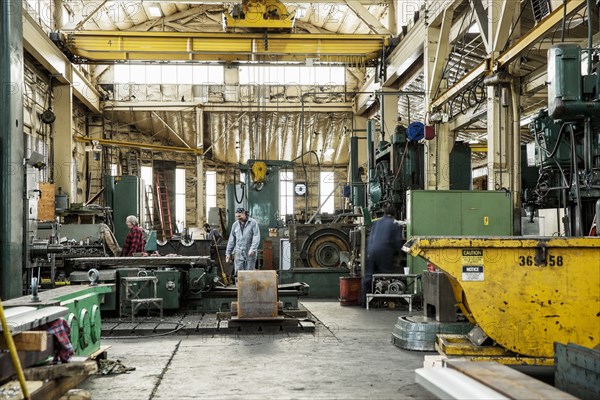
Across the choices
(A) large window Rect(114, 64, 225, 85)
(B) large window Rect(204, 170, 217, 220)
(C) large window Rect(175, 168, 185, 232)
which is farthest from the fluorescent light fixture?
(B) large window Rect(204, 170, 217, 220)

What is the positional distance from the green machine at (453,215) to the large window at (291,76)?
10696mm

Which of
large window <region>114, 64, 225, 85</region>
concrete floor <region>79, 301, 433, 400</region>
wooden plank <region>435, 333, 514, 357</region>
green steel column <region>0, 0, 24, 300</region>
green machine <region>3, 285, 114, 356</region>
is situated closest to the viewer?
green machine <region>3, 285, 114, 356</region>

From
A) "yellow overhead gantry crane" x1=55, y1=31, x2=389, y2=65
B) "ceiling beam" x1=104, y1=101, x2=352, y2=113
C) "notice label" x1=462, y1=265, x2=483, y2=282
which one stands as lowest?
"notice label" x1=462, y1=265, x2=483, y2=282

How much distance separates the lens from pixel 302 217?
15430mm

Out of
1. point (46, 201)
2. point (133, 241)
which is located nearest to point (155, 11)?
point (46, 201)

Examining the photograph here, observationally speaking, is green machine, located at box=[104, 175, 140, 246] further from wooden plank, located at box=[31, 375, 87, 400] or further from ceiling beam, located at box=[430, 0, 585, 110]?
wooden plank, located at box=[31, 375, 87, 400]

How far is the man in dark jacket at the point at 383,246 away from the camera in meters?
8.77

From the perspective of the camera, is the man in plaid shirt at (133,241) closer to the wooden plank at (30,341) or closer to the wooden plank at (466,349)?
the wooden plank at (466,349)

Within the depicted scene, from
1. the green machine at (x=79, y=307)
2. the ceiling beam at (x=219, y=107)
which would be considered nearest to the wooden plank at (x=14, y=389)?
the green machine at (x=79, y=307)

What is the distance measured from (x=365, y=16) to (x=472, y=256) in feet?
33.4

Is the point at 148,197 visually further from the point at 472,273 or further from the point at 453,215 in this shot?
the point at 472,273

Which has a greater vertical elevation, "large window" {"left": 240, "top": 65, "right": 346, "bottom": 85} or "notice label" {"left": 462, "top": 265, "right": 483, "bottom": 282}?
"large window" {"left": 240, "top": 65, "right": 346, "bottom": 85}

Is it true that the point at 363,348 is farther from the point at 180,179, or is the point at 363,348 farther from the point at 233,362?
the point at 180,179

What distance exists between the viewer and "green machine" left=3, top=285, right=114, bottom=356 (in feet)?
13.3
